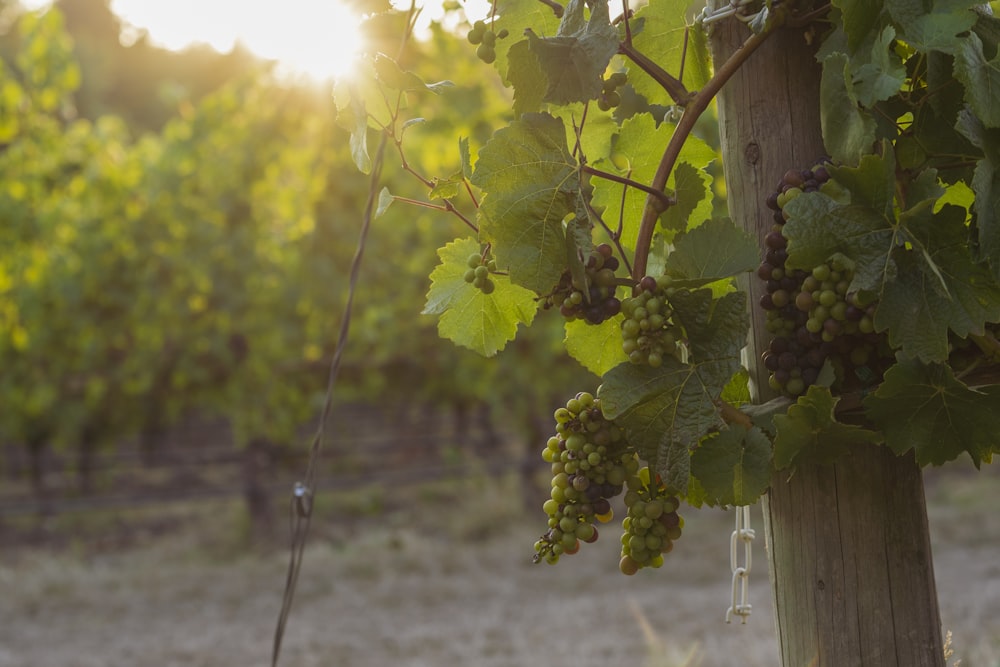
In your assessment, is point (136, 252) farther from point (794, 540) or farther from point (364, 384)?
point (794, 540)

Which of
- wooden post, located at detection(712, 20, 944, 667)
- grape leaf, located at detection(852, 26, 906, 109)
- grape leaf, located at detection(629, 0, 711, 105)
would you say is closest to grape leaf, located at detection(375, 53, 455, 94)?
grape leaf, located at detection(629, 0, 711, 105)

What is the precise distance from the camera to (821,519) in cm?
132

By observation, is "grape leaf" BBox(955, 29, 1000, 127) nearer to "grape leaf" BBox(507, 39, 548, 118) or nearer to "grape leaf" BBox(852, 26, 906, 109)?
"grape leaf" BBox(852, 26, 906, 109)

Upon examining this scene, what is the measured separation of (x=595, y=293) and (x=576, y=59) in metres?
0.28

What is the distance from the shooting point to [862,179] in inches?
41.8

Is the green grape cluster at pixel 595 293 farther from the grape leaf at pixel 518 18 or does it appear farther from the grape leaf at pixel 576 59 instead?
the grape leaf at pixel 518 18

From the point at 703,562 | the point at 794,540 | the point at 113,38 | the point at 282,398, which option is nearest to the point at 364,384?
the point at 282,398

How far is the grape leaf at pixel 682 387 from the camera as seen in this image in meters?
1.17

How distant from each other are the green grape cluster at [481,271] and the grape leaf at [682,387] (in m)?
0.23

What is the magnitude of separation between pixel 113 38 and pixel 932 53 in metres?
45.4

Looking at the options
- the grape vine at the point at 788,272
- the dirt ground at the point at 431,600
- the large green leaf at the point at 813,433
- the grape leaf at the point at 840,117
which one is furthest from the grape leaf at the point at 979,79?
the dirt ground at the point at 431,600

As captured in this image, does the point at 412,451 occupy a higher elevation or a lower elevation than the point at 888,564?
higher

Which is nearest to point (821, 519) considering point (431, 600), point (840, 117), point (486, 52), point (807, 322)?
point (807, 322)

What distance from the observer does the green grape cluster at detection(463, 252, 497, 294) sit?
131 centimetres
